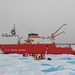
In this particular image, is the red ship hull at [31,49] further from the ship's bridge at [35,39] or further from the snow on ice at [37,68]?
the snow on ice at [37,68]

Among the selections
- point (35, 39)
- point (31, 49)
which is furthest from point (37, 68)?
point (35, 39)

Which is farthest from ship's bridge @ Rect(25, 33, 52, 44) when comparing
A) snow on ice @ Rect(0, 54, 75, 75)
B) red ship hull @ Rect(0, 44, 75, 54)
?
snow on ice @ Rect(0, 54, 75, 75)

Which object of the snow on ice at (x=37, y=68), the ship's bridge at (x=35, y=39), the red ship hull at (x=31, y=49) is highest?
the ship's bridge at (x=35, y=39)

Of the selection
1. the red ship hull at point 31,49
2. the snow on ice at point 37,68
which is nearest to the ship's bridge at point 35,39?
the red ship hull at point 31,49

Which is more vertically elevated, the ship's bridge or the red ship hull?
the ship's bridge

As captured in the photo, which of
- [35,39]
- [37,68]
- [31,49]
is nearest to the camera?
[37,68]

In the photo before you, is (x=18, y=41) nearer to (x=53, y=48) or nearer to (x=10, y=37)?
(x=10, y=37)

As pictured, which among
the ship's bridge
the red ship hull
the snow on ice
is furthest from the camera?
the ship's bridge

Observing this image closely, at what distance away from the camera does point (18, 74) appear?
35.8 feet

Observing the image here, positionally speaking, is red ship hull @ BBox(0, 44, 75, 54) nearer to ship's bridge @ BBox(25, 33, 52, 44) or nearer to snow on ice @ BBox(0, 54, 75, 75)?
ship's bridge @ BBox(25, 33, 52, 44)

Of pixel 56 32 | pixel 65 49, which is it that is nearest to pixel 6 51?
pixel 65 49

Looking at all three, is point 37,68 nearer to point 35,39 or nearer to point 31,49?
point 31,49

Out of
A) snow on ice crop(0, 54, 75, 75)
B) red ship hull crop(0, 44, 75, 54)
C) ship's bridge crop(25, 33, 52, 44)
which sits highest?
ship's bridge crop(25, 33, 52, 44)

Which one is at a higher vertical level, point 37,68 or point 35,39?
point 35,39
